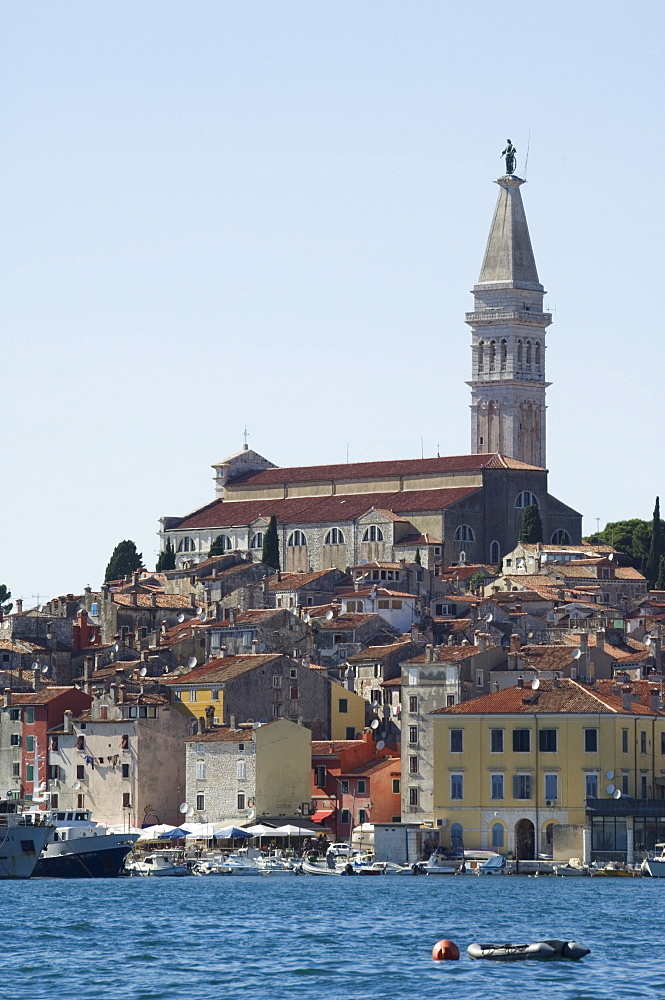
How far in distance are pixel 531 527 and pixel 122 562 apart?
2257cm

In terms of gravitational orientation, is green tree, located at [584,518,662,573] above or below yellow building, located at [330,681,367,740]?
above

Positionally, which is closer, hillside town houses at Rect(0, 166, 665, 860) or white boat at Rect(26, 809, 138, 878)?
white boat at Rect(26, 809, 138, 878)

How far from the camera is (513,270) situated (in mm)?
166375

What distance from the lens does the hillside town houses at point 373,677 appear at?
8406 centimetres

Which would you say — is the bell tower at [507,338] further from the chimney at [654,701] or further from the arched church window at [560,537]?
the chimney at [654,701]

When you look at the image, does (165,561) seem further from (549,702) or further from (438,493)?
(549,702)

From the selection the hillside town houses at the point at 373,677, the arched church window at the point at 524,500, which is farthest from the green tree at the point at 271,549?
the arched church window at the point at 524,500

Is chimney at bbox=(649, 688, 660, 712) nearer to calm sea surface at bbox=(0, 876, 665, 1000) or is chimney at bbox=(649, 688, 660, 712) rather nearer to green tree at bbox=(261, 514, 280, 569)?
calm sea surface at bbox=(0, 876, 665, 1000)

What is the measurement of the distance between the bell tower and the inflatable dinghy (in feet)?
373

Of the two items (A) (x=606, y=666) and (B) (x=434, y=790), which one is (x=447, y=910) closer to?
(B) (x=434, y=790)

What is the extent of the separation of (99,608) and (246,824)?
31819mm

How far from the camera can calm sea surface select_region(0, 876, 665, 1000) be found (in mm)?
49062

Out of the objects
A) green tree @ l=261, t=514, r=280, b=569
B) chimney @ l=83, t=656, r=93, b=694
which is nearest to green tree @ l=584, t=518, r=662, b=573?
green tree @ l=261, t=514, r=280, b=569

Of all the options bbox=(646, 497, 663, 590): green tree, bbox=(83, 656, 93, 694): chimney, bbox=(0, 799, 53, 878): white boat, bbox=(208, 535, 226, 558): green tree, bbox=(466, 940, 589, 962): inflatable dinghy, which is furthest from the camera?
bbox=(208, 535, 226, 558): green tree
